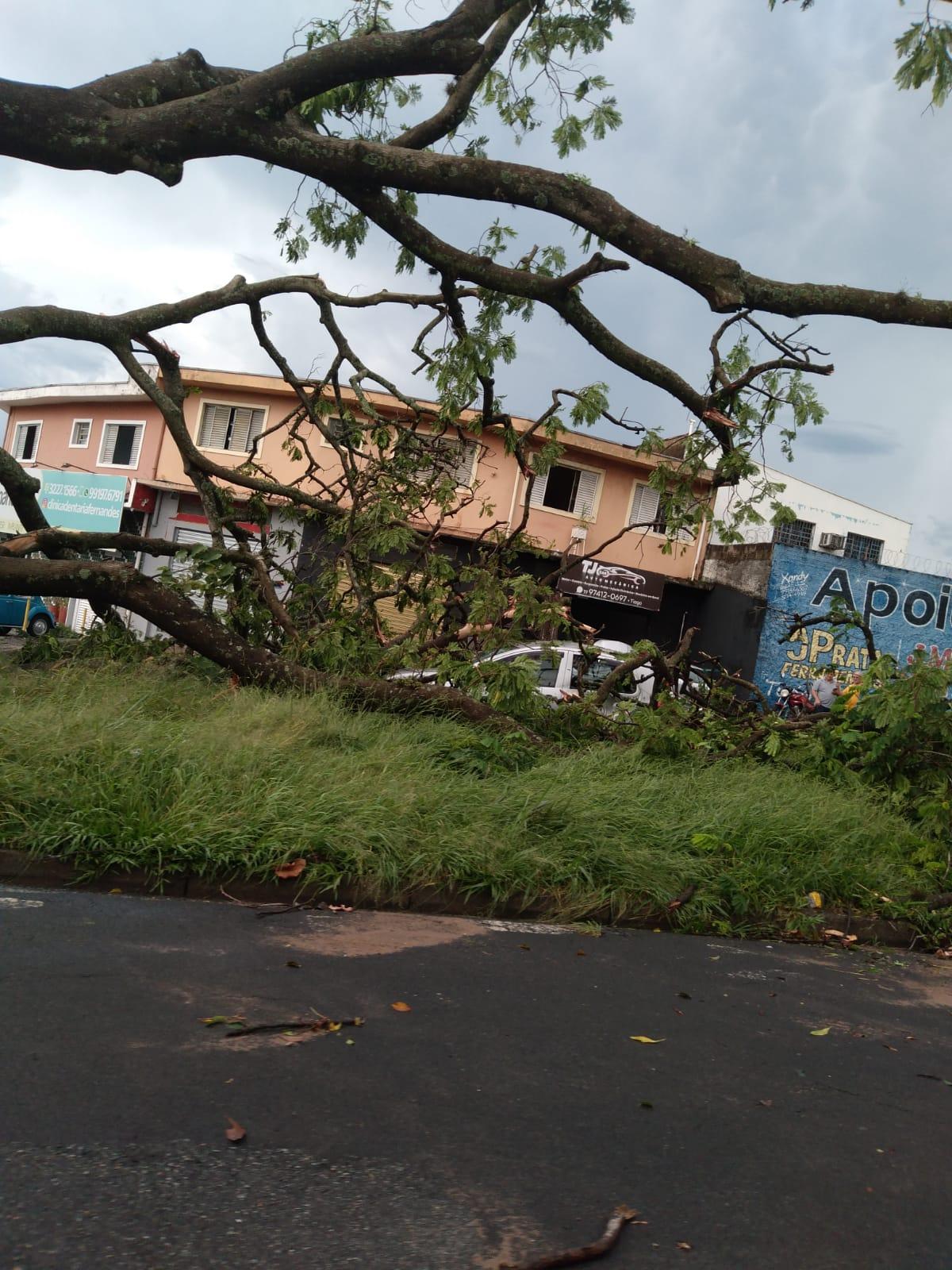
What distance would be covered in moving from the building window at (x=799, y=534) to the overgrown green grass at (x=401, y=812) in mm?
21587

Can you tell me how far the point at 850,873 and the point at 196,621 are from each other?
5099 millimetres

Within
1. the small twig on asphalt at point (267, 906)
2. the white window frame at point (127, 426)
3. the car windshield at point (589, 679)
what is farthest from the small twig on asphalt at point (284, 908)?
the white window frame at point (127, 426)

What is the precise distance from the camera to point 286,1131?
2863mm

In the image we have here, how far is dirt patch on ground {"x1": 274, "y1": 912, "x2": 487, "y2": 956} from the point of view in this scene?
4602 millimetres

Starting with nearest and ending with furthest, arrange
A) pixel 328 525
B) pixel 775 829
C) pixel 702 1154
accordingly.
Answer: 1. pixel 702 1154
2. pixel 775 829
3. pixel 328 525

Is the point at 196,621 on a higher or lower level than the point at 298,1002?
higher

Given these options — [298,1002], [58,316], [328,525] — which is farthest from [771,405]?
[298,1002]

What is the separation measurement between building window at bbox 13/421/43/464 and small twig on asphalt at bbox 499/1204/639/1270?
30.5m

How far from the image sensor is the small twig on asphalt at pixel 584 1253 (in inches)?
93.9

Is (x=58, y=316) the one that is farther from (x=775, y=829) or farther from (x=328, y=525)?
(x=775, y=829)

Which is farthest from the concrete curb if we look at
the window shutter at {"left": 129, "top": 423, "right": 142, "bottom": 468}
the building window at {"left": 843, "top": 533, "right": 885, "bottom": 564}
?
the building window at {"left": 843, "top": 533, "right": 885, "bottom": 564}

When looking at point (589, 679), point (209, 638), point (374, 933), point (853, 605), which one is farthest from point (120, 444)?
point (374, 933)

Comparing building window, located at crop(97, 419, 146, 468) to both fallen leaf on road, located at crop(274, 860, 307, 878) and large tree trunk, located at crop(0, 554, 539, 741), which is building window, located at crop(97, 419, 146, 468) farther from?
fallen leaf on road, located at crop(274, 860, 307, 878)

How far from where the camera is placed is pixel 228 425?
25500 mm
